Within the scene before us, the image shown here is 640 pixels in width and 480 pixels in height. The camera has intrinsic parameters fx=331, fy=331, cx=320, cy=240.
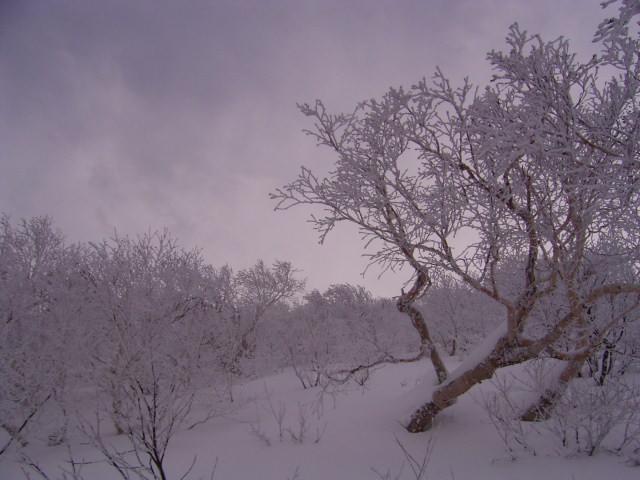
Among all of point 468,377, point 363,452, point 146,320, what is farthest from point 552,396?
point 146,320

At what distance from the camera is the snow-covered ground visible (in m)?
4.65

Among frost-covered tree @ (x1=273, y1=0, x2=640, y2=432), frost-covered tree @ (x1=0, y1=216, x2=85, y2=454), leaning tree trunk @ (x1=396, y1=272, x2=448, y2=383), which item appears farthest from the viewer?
frost-covered tree @ (x1=0, y1=216, x2=85, y2=454)

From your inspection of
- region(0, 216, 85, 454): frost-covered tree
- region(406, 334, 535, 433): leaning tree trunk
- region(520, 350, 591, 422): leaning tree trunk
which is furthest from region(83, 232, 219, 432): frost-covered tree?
region(520, 350, 591, 422): leaning tree trunk

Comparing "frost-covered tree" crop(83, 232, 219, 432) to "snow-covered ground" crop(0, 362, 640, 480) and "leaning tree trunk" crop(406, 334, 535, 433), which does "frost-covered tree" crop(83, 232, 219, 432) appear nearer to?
"snow-covered ground" crop(0, 362, 640, 480)

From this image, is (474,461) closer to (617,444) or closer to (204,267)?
(617,444)


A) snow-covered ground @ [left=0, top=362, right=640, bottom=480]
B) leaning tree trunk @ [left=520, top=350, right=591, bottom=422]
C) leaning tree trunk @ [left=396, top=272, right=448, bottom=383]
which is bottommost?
snow-covered ground @ [left=0, top=362, right=640, bottom=480]

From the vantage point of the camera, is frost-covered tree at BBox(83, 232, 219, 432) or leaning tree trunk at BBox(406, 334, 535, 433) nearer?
leaning tree trunk at BBox(406, 334, 535, 433)

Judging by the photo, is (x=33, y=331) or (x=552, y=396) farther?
(x=33, y=331)

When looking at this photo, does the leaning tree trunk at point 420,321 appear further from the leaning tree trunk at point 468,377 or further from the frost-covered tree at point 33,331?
the frost-covered tree at point 33,331

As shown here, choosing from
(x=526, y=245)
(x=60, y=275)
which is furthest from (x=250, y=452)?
(x=60, y=275)

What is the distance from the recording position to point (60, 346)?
9.73m

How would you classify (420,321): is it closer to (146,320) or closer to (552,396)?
(552,396)

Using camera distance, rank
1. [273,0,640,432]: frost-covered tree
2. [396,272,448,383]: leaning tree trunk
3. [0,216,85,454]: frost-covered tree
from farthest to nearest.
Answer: [0,216,85,454]: frost-covered tree, [396,272,448,383]: leaning tree trunk, [273,0,640,432]: frost-covered tree

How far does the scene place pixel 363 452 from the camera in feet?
19.3
